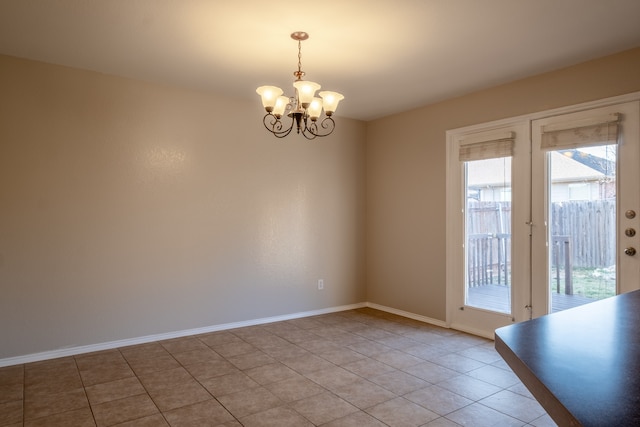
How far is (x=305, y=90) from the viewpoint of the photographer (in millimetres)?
2779

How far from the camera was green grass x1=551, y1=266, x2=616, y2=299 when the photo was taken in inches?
128

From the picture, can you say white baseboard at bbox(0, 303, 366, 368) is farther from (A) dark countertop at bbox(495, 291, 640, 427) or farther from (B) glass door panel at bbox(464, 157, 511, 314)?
(A) dark countertop at bbox(495, 291, 640, 427)

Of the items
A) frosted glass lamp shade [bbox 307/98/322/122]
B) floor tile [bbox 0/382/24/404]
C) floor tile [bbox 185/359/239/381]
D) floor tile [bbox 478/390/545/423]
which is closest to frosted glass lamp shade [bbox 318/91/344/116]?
frosted glass lamp shade [bbox 307/98/322/122]

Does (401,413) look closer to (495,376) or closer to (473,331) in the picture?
(495,376)

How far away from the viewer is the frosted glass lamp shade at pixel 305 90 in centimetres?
276

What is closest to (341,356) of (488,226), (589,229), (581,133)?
(488,226)

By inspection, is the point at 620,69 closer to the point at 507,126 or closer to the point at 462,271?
the point at 507,126

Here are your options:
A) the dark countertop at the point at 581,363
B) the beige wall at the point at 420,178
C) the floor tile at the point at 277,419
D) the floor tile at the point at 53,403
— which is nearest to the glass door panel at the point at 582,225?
the beige wall at the point at 420,178

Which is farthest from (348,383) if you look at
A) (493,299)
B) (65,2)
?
(65,2)

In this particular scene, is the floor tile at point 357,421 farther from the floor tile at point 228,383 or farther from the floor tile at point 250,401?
the floor tile at point 228,383

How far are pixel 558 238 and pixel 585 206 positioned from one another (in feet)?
1.16

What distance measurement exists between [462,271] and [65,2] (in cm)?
406

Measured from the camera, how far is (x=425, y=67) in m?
3.54

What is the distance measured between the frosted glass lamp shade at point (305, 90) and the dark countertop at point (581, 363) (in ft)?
6.82
